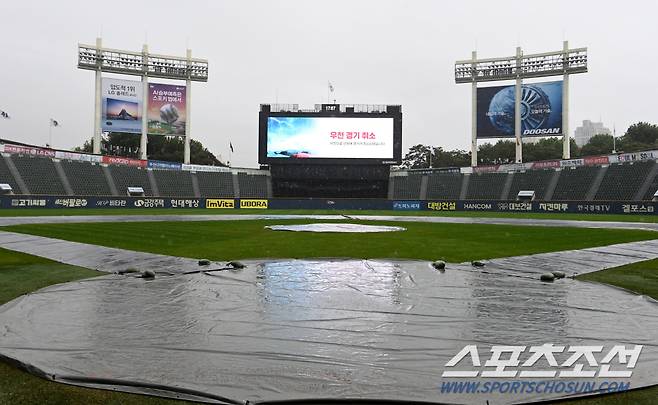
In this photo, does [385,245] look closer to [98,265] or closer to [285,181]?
[98,265]

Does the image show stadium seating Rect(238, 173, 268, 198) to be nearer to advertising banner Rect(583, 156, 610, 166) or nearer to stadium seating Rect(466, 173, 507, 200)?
stadium seating Rect(466, 173, 507, 200)

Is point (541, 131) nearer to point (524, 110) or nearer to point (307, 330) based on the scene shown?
point (524, 110)

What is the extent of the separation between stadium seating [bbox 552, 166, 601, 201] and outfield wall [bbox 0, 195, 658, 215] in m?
3.51

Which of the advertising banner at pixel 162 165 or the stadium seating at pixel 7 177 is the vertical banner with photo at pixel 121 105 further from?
the stadium seating at pixel 7 177

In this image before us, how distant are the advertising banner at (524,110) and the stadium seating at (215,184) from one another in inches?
1492

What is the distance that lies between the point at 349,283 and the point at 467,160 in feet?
401

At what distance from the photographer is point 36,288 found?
8398 mm

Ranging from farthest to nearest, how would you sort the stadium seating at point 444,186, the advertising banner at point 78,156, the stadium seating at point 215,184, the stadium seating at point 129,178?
the stadium seating at point 444,186
the stadium seating at point 215,184
the stadium seating at point 129,178
the advertising banner at point 78,156

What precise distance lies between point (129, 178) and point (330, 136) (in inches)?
1146

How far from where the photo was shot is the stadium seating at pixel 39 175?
172ft

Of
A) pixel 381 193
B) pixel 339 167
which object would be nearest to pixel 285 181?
pixel 339 167

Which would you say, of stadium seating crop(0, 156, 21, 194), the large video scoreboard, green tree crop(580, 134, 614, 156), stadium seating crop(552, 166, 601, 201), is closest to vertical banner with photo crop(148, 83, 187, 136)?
the large video scoreboard

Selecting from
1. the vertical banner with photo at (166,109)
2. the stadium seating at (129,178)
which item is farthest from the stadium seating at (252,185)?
the stadium seating at (129,178)

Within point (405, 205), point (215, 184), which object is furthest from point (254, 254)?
point (215, 184)
